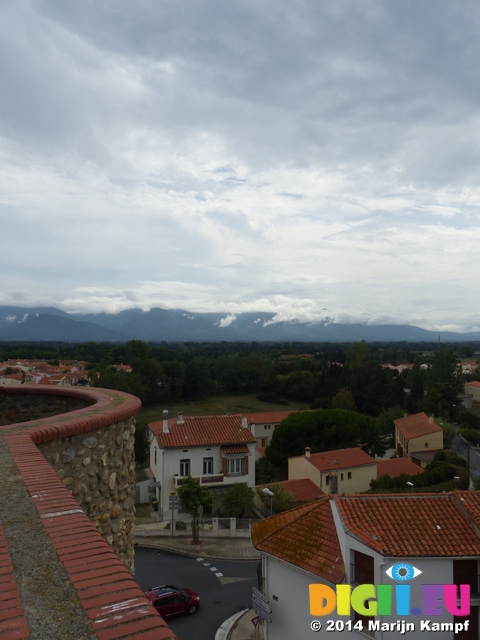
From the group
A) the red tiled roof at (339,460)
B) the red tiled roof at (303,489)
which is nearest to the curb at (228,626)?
the red tiled roof at (303,489)

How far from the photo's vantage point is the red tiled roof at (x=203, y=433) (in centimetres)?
2441

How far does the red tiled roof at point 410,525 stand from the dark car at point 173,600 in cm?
641

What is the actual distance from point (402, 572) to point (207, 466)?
17107 millimetres

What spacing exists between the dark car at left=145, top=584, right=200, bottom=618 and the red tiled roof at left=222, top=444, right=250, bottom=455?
11.1 m

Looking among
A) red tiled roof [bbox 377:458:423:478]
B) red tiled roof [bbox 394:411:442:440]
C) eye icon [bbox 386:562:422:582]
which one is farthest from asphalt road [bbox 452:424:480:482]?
eye icon [bbox 386:562:422:582]

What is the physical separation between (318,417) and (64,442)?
31210 millimetres

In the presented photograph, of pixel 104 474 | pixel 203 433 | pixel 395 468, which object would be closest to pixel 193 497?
pixel 203 433

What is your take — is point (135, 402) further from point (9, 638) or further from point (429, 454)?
point (429, 454)

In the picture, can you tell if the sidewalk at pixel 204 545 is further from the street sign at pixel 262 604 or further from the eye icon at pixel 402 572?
the eye icon at pixel 402 572

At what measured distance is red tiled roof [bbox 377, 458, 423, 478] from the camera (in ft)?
93.8

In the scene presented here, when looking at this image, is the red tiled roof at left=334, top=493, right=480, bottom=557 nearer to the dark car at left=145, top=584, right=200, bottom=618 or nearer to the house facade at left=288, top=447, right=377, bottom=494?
the dark car at left=145, top=584, right=200, bottom=618

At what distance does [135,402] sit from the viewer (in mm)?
5188

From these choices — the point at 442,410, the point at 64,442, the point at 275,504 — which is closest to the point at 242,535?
the point at 275,504

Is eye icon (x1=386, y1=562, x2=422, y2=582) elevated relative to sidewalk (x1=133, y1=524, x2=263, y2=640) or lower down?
elevated
